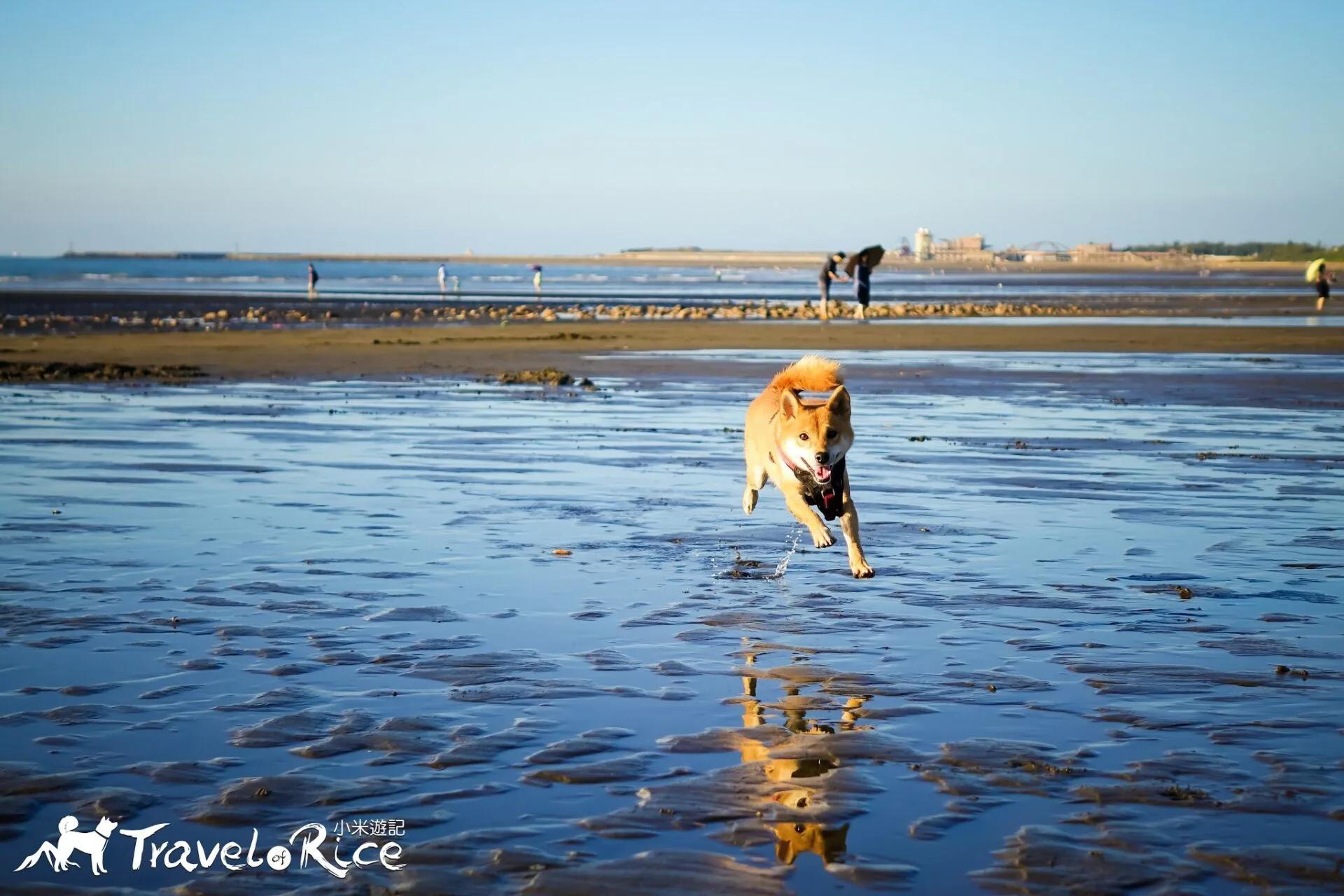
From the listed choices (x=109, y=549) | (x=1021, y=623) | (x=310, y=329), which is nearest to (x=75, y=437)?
(x=109, y=549)

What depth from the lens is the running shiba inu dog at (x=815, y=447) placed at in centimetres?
899

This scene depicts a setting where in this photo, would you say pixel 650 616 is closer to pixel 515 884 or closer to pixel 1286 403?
pixel 515 884

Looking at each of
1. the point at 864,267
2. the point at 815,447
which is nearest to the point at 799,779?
the point at 815,447

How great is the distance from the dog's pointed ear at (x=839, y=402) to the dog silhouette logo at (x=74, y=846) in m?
5.13

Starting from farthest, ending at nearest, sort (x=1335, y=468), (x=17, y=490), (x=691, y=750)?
(x=1335, y=468), (x=17, y=490), (x=691, y=750)

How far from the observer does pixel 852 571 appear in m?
9.07

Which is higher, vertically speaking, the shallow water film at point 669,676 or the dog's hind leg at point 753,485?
the dog's hind leg at point 753,485

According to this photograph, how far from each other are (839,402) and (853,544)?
877 millimetres

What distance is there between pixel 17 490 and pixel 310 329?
3152cm

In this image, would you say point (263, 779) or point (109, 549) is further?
point (109, 549)

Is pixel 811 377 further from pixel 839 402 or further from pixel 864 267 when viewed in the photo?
pixel 864 267

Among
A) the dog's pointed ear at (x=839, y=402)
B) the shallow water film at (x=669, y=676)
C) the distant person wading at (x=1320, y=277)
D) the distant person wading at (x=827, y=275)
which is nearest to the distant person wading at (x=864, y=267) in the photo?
the distant person wading at (x=827, y=275)

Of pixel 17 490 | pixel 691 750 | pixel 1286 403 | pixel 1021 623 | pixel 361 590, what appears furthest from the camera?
pixel 1286 403

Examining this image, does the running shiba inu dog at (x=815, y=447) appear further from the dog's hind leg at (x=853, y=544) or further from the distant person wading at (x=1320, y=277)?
the distant person wading at (x=1320, y=277)
